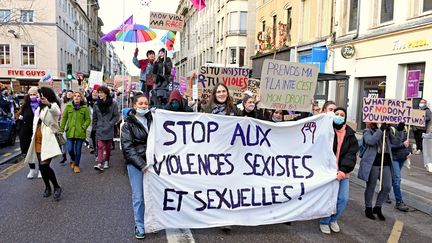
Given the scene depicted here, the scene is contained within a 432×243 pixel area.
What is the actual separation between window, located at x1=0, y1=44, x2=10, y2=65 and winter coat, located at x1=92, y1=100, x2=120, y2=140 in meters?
37.6

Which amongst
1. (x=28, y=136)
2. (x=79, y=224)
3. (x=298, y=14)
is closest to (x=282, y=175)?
(x=79, y=224)

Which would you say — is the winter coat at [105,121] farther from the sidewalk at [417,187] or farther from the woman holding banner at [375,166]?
the sidewalk at [417,187]

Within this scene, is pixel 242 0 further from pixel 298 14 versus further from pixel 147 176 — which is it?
pixel 147 176

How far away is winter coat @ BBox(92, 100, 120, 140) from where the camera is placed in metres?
8.40

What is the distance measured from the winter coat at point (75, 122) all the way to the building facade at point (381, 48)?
10.0 m

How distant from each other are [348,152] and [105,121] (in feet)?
17.8

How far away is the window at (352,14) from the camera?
18828 mm

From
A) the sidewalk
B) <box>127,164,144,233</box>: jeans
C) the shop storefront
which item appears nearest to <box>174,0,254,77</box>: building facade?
the shop storefront

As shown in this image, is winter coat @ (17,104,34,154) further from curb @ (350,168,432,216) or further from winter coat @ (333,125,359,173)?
curb @ (350,168,432,216)

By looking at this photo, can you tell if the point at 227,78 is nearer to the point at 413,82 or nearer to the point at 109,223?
the point at 109,223

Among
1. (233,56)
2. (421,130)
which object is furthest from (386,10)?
(233,56)

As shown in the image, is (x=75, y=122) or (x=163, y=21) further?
(x=163, y=21)

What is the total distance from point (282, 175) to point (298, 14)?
65.7ft

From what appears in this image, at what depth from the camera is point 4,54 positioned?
4044cm
